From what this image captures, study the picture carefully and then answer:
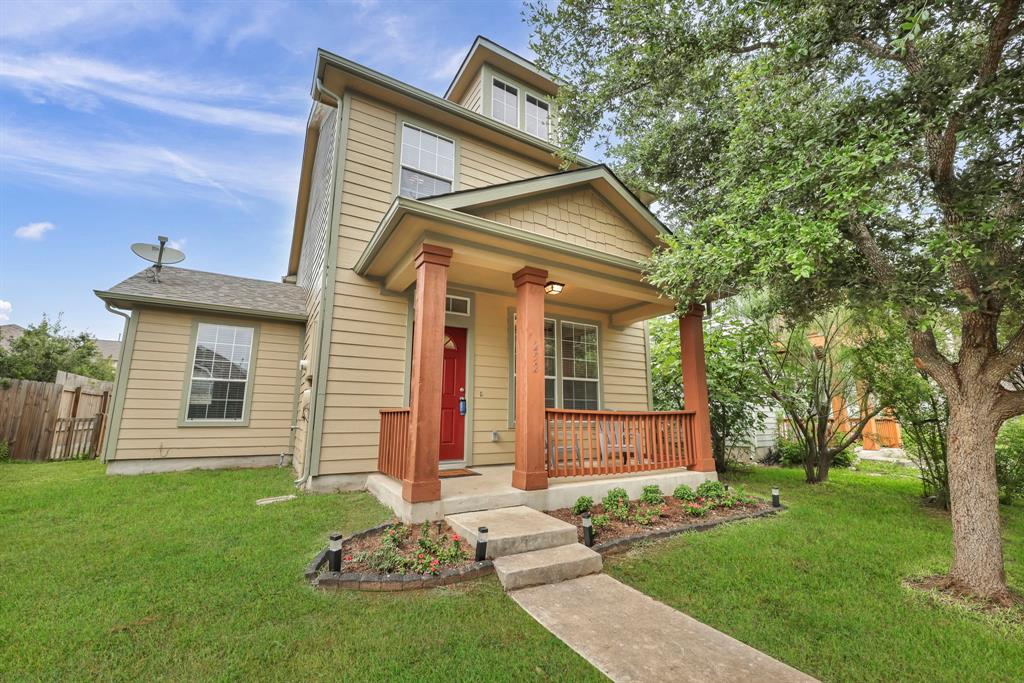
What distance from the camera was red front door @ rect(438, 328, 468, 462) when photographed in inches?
245

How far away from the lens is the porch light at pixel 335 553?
9.95 feet

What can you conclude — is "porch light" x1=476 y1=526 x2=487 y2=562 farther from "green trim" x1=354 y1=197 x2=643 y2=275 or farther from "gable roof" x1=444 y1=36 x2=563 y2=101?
"gable roof" x1=444 y1=36 x2=563 y2=101

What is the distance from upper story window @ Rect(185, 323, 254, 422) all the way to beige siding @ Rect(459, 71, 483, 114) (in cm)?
641

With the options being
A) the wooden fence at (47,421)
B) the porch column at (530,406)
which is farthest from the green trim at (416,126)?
the wooden fence at (47,421)

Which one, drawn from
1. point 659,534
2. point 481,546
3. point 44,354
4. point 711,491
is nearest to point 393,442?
point 481,546

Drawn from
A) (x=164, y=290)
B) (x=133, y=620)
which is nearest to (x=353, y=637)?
(x=133, y=620)

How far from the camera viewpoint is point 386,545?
3.38 metres

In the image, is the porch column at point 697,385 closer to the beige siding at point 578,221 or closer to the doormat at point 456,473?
the beige siding at point 578,221

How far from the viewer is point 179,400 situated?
7062 mm

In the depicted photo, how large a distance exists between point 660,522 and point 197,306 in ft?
26.3

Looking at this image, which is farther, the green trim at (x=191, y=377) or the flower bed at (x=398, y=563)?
the green trim at (x=191, y=377)

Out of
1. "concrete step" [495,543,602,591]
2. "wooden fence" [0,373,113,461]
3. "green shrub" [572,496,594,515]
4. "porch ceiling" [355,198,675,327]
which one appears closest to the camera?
"concrete step" [495,543,602,591]

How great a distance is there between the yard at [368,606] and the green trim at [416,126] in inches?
197

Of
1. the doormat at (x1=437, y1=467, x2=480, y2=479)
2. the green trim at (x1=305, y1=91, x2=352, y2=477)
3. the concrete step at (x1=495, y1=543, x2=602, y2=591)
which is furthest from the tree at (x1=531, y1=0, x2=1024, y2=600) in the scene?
the green trim at (x1=305, y1=91, x2=352, y2=477)
